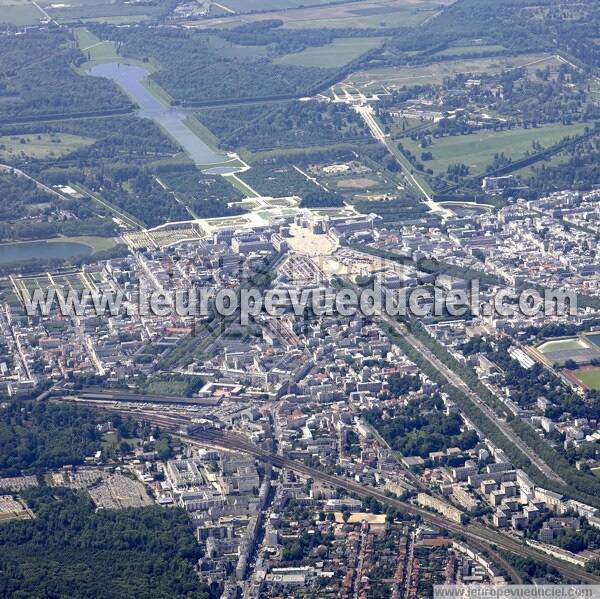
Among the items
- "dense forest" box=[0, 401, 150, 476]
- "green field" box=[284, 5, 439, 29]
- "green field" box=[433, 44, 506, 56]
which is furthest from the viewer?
"green field" box=[284, 5, 439, 29]

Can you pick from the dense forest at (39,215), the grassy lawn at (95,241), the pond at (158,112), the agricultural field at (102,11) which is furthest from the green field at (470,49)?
the grassy lawn at (95,241)

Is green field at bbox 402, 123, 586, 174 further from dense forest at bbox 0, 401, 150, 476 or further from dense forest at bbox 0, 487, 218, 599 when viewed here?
dense forest at bbox 0, 487, 218, 599

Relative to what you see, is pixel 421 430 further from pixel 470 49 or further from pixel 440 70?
pixel 470 49

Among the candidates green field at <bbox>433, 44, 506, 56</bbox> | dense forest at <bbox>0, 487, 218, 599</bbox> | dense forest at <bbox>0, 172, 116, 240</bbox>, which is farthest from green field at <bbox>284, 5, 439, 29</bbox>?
dense forest at <bbox>0, 487, 218, 599</bbox>

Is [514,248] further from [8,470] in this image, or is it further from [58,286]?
[8,470]

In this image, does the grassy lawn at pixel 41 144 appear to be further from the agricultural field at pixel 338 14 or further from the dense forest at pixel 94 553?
the dense forest at pixel 94 553

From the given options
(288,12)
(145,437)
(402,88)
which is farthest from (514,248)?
(288,12)
